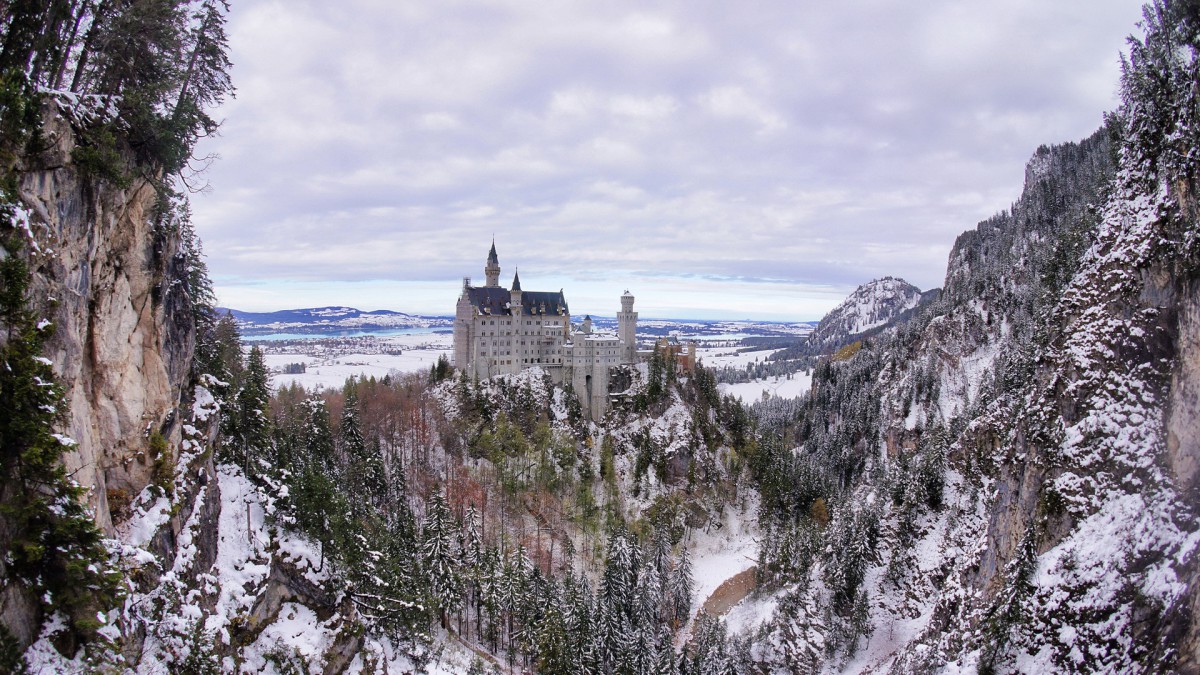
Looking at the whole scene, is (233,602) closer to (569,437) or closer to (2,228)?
(2,228)

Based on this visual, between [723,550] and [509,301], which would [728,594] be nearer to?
[723,550]

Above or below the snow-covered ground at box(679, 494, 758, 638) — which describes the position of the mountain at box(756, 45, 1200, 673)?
above

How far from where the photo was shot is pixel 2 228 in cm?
1664

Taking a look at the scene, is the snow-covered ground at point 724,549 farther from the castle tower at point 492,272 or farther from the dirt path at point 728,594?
the castle tower at point 492,272

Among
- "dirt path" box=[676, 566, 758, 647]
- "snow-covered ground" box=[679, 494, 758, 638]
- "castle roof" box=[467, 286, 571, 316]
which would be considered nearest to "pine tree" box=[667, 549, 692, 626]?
"dirt path" box=[676, 566, 758, 647]

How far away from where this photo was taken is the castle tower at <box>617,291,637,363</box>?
9544 centimetres

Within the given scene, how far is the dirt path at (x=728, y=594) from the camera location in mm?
65188

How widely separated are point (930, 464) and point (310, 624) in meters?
58.0

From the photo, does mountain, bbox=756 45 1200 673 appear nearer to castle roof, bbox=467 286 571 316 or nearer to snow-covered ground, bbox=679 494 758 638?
snow-covered ground, bbox=679 494 758 638

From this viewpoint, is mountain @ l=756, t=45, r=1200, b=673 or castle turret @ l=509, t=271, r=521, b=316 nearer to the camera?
mountain @ l=756, t=45, r=1200, b=673

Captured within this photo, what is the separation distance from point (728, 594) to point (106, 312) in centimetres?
6754

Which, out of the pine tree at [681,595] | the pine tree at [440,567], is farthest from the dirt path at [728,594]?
the pine tree at [440,567]

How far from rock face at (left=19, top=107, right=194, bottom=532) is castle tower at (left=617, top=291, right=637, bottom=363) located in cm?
7183

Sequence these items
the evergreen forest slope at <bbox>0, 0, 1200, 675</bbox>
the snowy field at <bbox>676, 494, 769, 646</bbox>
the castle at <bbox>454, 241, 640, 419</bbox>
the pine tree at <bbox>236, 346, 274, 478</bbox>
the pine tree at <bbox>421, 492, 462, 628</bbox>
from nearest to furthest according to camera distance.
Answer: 1. the evergreen forest slope at <bbox>0, 0, 1200, 675</bbox>
2. the pine tree at <bbox>236, 346, 274, 478</bbox>
3. the pine tree at <bbox>421, 492, 462, 628</bbox>
4. the snowy field at <bbox>676, 494, 769, 646</bbox>
5. the castle at <bbox>454, 241, 640, 419</bbox>
